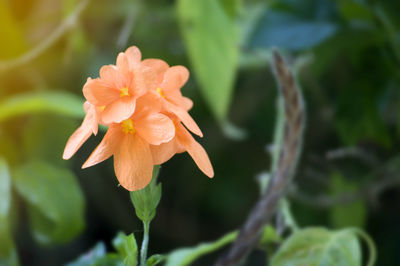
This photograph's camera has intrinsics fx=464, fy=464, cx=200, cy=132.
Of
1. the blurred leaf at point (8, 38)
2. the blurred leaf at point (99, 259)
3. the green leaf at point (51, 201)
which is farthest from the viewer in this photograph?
the blurred leaf at point (8, 38)

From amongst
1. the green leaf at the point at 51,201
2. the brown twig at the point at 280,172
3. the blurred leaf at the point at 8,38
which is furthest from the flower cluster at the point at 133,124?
the blurred leaf at the point at 8,38

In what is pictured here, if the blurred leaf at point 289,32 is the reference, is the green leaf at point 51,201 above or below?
below

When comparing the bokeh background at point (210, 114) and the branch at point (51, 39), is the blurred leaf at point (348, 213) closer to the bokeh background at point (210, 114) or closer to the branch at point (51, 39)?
the bokeh background at point (210, 114)

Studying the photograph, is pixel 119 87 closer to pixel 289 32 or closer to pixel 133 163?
pixel 133 163

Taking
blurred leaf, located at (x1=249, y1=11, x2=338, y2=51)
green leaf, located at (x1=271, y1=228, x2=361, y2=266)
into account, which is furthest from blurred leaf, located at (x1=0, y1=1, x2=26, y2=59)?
green leaf, located at (x1=271, y1=228, x2=361, y2=266)

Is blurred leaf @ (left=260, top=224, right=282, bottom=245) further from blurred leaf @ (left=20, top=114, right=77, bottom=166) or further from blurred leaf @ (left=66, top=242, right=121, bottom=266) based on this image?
blurred leaf @ (left=20, top=114, right=77, bottom=166)

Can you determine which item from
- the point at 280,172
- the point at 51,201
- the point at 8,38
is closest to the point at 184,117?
the point at 280,172

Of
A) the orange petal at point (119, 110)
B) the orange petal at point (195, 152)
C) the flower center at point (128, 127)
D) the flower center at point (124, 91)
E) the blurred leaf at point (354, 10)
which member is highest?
the flower center at point (124, 91)

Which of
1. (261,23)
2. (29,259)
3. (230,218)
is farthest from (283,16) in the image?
(29,259)

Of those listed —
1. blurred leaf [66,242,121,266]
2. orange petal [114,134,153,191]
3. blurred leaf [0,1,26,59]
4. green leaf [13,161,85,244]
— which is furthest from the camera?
blurred leaf [0,1,26,59]

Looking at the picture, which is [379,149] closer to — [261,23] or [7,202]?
[261,23]
